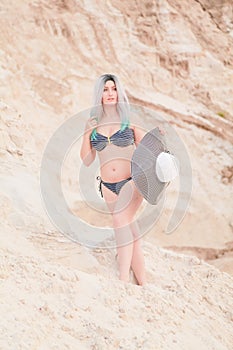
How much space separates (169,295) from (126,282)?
27cm

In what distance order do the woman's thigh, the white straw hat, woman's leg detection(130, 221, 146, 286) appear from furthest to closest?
woman's leg detection(130, 221, 146, 286), the woman's thigh, the white straw hat

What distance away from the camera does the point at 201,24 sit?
9.35 metres

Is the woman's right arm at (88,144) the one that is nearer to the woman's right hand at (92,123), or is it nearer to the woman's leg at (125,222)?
the woman's right hand at (92,123)

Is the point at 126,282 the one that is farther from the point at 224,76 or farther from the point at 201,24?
the point at 201,24

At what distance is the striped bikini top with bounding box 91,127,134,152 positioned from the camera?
11.0 feet

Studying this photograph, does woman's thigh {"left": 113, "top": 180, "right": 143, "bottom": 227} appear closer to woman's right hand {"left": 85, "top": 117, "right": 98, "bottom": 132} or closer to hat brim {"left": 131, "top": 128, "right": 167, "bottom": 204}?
hat brim {"left": 131, "top": 128, "right": 167, "bottom": 204}

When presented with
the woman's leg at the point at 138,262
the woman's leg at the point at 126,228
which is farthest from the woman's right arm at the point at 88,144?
the woman's leg at the point at 138,262

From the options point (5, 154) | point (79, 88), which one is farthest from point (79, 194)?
point (79, 88)

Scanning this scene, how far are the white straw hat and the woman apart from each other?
81mm

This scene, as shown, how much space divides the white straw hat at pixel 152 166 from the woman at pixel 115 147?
8 cm

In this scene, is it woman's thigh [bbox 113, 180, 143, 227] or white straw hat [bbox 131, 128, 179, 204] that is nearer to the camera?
white straw hat [bbox 131, 128, 179, 204]

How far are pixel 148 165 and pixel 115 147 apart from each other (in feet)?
0.87

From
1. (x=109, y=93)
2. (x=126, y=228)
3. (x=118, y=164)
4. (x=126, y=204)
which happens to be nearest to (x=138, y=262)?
(x=126, y=228)

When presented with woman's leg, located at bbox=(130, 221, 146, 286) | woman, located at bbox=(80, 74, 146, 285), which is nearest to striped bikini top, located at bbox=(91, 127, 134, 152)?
woman, located at bbox=(80, 74, 146, 285)
